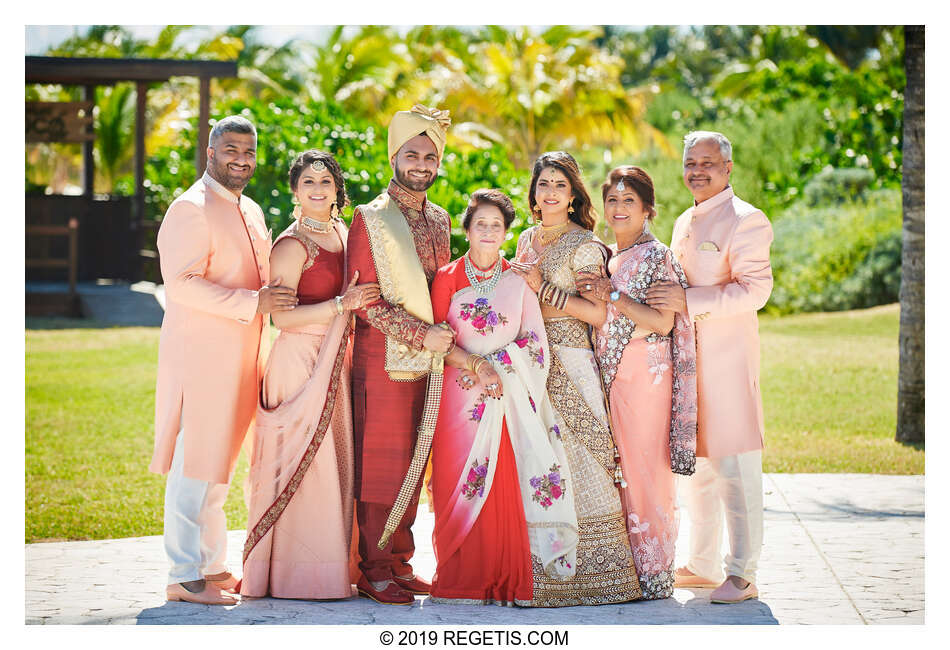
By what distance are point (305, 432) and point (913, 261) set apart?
5925mm

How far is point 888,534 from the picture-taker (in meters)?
5.93

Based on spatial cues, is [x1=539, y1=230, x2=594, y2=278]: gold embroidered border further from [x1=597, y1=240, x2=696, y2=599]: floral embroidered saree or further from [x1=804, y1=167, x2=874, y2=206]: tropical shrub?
[x1=804, y1=167, x2=874, y2=206]: tropical shrub

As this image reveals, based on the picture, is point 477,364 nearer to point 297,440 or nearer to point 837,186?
point 297,440

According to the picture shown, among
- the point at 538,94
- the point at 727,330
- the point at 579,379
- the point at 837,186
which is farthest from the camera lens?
the point at 538,94

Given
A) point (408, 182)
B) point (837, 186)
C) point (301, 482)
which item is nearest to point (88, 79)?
point (408, 182)

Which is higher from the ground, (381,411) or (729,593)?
(381,411)

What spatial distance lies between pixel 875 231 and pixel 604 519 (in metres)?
12.1

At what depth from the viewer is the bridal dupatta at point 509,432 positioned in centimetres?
450

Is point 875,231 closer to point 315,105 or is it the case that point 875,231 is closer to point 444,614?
point 315,105

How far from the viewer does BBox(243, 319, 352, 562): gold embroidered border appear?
4.53 metres

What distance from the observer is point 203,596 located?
453 cm

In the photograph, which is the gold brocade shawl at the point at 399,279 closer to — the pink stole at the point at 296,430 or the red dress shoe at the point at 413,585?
the pink stole at the point at 296,430
